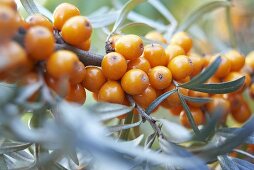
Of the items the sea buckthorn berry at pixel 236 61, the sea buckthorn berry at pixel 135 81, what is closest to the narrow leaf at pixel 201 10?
the sea buckthorn berry at pixel 236 61

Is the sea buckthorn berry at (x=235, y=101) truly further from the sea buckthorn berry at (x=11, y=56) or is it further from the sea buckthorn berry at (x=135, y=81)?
the sea buckthorn berry at (x=11, y=56)

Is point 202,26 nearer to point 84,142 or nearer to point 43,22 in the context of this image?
point 43,22

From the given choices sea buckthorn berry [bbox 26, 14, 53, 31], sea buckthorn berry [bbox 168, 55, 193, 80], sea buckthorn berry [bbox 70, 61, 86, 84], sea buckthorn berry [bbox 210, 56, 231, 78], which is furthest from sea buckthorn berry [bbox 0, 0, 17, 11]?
sea buckthorn berry [bbox 210, 56, 231, 78]

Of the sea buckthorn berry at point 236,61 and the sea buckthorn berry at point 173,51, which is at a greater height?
the sea buckthorn berry at point 173,51

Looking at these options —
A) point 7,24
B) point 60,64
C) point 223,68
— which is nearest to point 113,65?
point 60,64

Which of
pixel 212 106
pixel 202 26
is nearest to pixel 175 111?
pixel 212 106

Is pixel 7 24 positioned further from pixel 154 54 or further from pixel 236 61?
pixel 236 61
